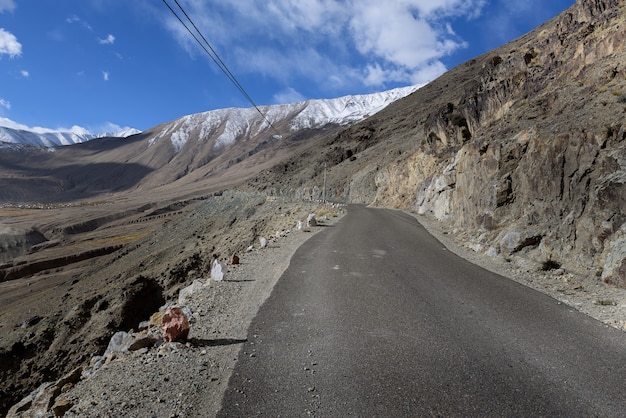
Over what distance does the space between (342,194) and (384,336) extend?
5734 centimetres

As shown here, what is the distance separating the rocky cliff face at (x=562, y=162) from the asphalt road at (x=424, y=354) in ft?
6.45

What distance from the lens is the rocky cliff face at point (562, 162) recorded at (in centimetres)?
736

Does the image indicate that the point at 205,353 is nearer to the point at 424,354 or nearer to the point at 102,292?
the point at 424,354

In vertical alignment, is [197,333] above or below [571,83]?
below

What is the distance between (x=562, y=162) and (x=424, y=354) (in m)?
7.23

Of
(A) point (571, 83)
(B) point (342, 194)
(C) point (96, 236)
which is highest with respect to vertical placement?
(A) point (571, 83)

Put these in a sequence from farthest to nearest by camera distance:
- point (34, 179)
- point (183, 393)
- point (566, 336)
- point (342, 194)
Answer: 1. point (34, 179)
2. point (342, 194)
3. point (566, 336)
4. point (183, 393)

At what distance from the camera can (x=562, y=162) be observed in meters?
8.86

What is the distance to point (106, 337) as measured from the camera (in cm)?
1880

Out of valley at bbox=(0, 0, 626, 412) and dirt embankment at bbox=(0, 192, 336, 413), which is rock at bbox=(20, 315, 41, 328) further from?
valley at bbox=(0, 0, 626, 412)

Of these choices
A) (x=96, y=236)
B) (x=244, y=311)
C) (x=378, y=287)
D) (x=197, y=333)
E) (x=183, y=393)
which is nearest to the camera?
(x=183, y=393)

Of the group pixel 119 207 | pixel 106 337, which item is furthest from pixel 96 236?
pixel 106 337

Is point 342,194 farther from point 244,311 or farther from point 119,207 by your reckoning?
point 119,207

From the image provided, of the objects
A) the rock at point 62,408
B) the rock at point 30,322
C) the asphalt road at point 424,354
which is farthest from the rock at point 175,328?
the rock at point 30,322
